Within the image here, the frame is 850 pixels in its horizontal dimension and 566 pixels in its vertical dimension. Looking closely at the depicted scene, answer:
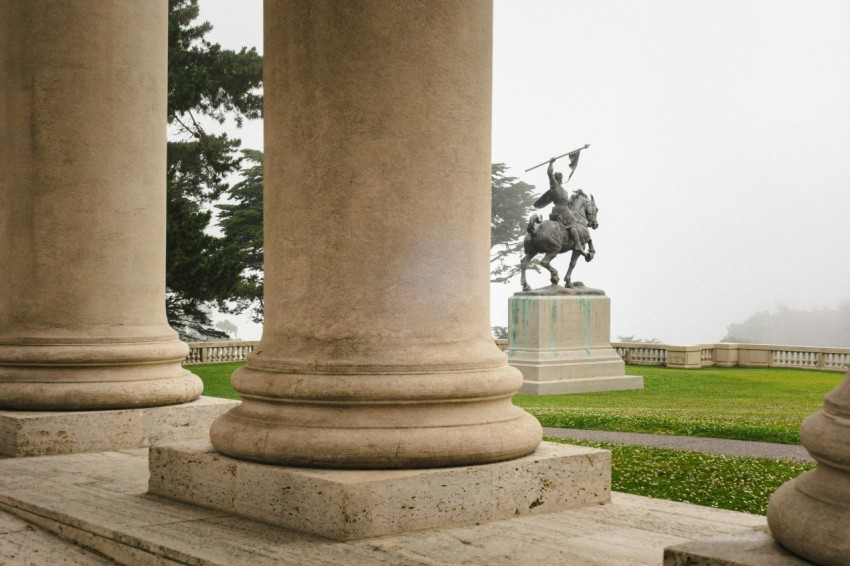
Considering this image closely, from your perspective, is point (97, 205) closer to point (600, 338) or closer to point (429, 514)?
point (429, 514)

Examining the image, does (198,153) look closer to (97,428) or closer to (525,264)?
(525,264)

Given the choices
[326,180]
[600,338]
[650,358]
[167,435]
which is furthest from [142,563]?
[650,358]

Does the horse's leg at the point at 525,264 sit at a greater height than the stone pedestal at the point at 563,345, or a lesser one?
greater

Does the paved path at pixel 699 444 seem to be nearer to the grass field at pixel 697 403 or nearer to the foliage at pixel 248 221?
the grass field at pixel 697 403

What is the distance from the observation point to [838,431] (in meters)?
9.44

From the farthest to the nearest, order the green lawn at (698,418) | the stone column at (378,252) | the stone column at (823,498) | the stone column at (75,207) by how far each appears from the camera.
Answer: the green lawn at (698,418)
the stone column at (75,207)
the stone column at (378,252)
the stone column at (823,498)

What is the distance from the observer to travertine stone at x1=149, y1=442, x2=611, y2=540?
44.1ft

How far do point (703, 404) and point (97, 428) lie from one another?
45.8 metres

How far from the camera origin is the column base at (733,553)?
940 cm

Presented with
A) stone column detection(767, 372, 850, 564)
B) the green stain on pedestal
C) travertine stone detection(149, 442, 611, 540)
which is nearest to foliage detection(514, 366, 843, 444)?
the green stain on pedestal

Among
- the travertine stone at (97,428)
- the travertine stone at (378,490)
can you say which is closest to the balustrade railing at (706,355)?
the travertine stone at (97,428)

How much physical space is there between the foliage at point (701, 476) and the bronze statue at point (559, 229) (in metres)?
42.2

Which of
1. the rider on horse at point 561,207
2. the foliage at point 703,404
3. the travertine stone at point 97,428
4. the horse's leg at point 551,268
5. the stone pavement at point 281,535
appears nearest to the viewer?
the stone pavement at point 281,535

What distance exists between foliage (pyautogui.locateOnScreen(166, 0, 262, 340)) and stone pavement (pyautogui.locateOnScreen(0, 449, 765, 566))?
64.3 metres
